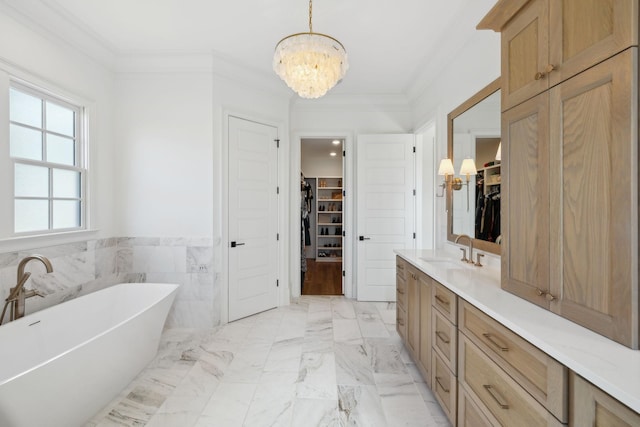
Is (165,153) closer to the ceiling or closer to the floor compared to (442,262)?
closer to the ceiling

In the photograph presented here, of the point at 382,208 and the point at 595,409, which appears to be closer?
the point at 595,409

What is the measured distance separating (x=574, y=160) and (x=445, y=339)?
115 cm

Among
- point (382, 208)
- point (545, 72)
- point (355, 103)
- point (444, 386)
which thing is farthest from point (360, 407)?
point (355, 103)

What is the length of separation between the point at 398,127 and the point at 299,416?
11.6 ft

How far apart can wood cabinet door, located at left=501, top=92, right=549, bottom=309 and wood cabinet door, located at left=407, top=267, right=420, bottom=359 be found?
816 mm

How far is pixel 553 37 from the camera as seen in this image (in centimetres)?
117

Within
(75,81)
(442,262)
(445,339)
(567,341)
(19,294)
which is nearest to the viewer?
(567,341)

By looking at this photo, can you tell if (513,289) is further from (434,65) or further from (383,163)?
(383,163)

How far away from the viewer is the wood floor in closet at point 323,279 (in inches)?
176

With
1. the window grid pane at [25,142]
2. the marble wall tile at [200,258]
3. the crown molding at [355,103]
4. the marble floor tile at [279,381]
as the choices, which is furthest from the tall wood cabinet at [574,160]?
the window grid pane at [25,142]

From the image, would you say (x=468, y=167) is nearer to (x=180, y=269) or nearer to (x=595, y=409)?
(x=595, y=409)

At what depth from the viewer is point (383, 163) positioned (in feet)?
12.7

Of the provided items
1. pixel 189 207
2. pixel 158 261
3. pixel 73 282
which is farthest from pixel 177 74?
pixel 73 282

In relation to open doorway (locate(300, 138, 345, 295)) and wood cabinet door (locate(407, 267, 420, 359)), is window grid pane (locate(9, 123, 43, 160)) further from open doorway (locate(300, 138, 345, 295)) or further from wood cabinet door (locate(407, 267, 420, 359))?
open doorway (locate(300, 138, 345, 295))
